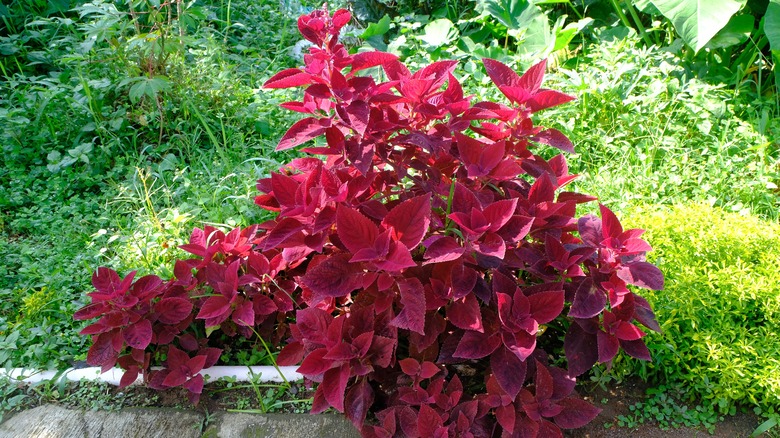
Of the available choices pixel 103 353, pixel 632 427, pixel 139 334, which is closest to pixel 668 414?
pixel 632 427

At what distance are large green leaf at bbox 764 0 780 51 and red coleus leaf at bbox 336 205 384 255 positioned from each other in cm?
276

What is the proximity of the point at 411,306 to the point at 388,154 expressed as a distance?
0.50m

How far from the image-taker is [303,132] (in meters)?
1.79

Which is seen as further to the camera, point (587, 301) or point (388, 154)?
point (388, 154)

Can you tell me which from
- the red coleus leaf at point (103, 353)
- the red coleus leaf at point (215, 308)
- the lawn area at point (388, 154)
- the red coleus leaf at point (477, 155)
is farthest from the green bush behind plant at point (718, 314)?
the red coleus leaf at point (103, 353)

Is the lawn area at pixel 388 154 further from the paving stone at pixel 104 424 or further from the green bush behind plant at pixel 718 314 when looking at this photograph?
the paving stone at pixel 104 424

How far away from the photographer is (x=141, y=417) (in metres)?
1.96

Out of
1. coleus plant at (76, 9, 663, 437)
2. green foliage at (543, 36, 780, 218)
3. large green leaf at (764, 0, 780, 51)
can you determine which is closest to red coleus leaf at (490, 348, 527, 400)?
coleus plant at (76, 9, 663, 437)

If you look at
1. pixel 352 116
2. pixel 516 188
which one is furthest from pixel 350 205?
pixel 516 188

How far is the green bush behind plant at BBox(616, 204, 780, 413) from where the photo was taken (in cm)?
187

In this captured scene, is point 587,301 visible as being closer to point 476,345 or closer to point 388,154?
point 476,345

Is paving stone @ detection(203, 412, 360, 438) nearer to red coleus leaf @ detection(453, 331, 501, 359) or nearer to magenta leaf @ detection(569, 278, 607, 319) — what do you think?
red coleus leaf @ detection(453, 331, 501, 359)

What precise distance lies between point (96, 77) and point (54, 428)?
92.9 inches

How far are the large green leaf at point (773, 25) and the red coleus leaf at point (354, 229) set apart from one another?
2.76 metres
